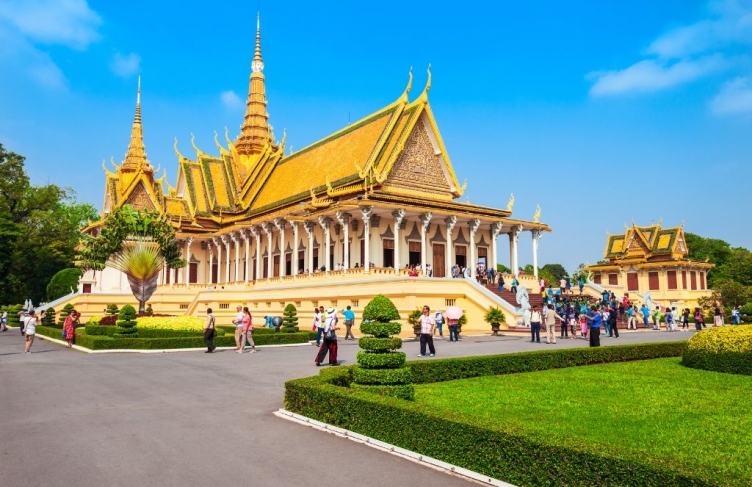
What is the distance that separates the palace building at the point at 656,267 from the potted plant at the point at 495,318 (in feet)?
99.6

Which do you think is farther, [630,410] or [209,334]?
[209,334]

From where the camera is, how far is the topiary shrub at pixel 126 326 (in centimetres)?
2161

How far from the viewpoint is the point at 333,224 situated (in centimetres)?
3509

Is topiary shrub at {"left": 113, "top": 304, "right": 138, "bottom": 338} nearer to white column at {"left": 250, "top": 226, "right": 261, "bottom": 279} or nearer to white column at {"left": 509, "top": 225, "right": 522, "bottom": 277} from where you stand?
white column at {"left": 250, "top": 226, "right": 261, "bottom": 279}

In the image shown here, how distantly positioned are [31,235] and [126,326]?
4544 centimetres

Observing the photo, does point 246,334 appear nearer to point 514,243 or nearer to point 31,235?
point 514,243

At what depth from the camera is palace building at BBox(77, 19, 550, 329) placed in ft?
101

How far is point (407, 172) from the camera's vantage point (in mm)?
36625

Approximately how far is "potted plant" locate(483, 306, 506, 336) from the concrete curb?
642 inches

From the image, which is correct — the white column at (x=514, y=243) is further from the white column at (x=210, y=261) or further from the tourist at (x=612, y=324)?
the white column at (x=210, y=261)

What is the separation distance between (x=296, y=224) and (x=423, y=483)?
30.9 metres

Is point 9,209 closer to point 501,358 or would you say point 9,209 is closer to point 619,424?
point 501,358

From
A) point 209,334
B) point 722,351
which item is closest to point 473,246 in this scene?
point 209,334

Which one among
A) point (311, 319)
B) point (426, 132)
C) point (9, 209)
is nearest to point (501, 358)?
point (311, 319)
